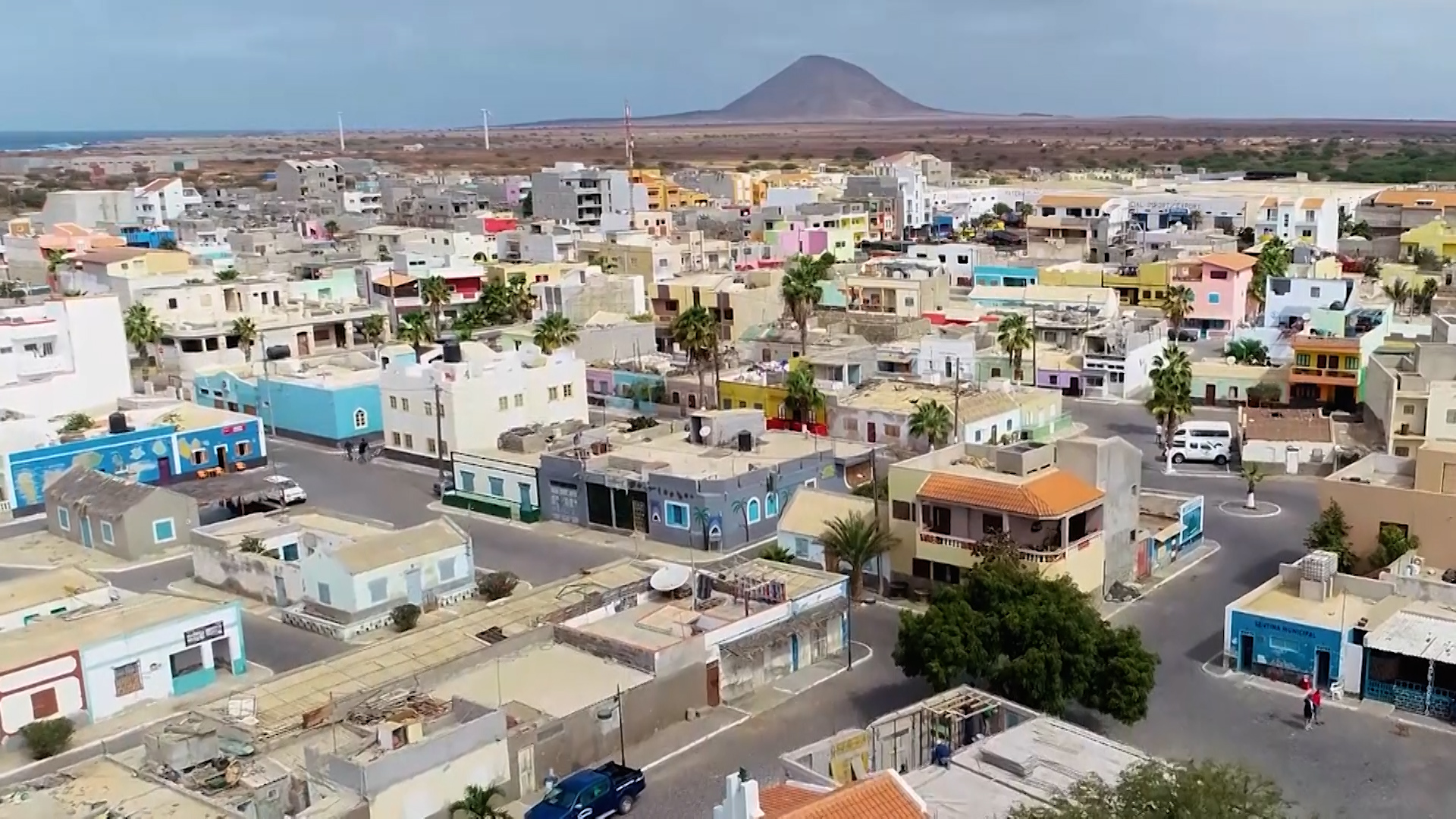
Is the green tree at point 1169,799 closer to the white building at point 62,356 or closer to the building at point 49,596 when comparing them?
Result: the building at point 49,596

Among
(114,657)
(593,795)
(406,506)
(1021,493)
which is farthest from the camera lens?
(406,506)

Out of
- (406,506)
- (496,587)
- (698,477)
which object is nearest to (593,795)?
(496,587)

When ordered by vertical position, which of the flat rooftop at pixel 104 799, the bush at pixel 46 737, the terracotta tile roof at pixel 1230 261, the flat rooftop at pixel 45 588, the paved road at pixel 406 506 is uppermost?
the terracotta tile roof at pixel 1230 261

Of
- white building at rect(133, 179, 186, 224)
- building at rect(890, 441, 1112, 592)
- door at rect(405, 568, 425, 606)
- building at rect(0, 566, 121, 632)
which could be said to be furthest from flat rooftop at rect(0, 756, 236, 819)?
white building at rect(133, 179, 186, 224)

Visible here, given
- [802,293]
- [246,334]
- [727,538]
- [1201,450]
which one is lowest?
[727,538]

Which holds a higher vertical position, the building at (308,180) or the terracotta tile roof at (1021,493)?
the building at (308,180)

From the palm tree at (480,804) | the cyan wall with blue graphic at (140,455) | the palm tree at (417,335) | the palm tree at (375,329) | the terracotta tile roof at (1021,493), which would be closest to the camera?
the palm tree at (480,804)

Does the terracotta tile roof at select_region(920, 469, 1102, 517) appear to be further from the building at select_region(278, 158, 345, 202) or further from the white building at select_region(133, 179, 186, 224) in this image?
the building at select_region(278, 158, 345, 202)

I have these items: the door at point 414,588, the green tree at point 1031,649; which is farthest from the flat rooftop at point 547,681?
the door at point 414,588

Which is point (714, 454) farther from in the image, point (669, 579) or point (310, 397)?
point (310, 397)
